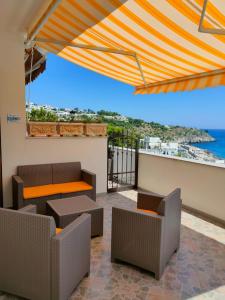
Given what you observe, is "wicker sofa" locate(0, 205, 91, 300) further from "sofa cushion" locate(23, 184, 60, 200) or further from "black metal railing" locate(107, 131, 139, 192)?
"black metal railing" locate(107, 131, 139, 192)

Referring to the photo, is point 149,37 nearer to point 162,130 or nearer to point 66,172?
point 66,172

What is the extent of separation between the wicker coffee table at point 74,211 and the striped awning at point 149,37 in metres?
3.50

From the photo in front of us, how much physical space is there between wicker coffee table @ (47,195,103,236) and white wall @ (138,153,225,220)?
9.10 ft

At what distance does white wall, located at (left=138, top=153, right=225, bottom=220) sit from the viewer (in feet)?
18.4

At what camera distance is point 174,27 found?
4164 millimetres

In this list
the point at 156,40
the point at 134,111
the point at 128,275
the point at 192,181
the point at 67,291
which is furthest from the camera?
the point at 134,111

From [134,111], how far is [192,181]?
30851 millimetres

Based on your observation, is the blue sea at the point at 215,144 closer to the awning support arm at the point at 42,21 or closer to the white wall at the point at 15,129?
the white wall at the point at 15,129

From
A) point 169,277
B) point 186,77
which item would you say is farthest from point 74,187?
point 186,77

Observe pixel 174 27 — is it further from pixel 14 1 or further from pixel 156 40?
pixel 14 1

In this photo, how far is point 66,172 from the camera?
651 centimetres

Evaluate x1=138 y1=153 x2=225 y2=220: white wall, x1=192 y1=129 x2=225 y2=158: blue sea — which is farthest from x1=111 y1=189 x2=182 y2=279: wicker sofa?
x1=192 y1=129 x2=225 y2=158: blue sea

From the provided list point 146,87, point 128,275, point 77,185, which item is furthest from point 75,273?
point 146,87

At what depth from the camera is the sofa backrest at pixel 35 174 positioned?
599 cm
